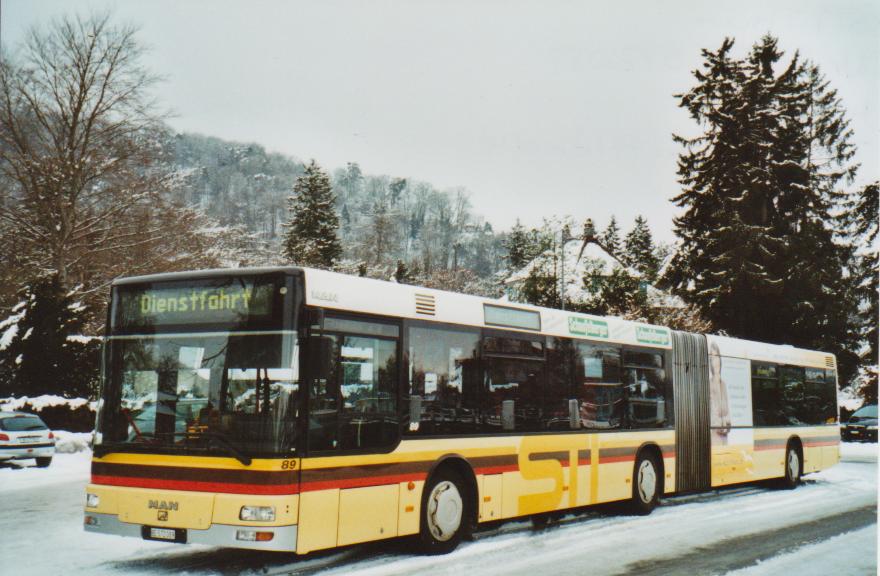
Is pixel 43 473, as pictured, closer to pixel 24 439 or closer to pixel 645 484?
pixel 24 439

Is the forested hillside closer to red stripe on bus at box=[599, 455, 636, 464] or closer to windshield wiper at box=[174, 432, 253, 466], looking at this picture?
red stripe on bus at box=[599, 455, 636, 464]

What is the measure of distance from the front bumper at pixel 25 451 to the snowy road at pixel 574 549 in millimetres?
6811

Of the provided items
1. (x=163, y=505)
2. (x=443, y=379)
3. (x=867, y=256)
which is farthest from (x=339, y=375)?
(x=867, y=256)

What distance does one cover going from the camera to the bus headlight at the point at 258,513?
7.41 metres

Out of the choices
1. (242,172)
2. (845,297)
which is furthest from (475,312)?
(242,172)

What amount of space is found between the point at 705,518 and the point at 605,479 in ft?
5.14

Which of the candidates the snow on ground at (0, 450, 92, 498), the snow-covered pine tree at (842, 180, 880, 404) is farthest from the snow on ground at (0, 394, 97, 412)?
the snow-covered pine tree at (842, 180, 880, 404)

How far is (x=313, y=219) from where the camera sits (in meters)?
71.1

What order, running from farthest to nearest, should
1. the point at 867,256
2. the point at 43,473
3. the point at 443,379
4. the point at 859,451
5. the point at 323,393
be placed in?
the point at 867,256 < the point at 859,451 < the point at 43,473 < the point at 443,379 < the point at 323,393

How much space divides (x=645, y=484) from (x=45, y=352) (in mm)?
20816

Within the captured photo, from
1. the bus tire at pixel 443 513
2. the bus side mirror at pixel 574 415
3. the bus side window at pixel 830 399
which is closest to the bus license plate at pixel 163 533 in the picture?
the bus tire at pixel 443 513

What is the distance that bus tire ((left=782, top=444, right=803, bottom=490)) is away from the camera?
17312mm

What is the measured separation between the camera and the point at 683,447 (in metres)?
14.4

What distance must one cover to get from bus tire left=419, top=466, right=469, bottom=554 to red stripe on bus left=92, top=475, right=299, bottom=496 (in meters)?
2.08
